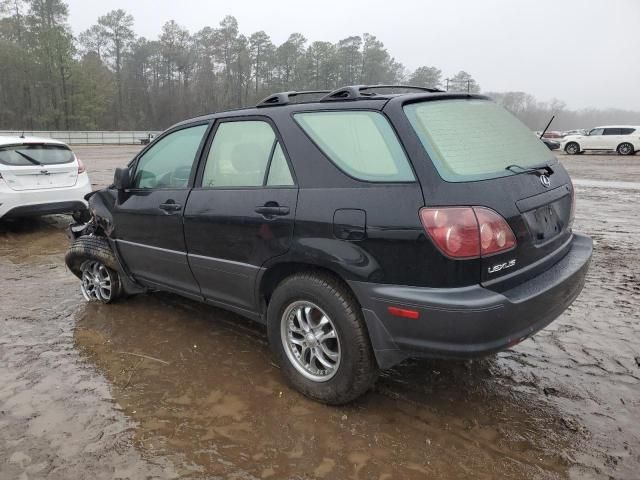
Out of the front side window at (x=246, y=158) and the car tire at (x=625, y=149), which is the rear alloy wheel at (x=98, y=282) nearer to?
the front side window at (x=246, y=158)

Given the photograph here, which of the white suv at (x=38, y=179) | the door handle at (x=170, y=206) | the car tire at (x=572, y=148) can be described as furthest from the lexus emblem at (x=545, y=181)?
the car tire at (x=572, y=148)

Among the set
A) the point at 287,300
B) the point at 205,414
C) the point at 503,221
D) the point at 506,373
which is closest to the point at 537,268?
the point at 503,221

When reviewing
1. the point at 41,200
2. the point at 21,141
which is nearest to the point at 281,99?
the point at 41,200

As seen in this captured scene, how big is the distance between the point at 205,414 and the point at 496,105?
2.75m

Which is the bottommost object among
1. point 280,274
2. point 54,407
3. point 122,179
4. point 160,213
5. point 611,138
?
point 54,407

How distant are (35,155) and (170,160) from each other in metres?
4.88

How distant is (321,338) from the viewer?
2.87m

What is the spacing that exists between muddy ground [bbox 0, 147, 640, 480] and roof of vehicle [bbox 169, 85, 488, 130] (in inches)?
69.0

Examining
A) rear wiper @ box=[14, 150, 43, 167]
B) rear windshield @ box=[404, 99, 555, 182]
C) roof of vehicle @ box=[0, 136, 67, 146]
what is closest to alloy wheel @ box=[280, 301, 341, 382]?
rear windshield @ box=[404, 99, 555, 182]

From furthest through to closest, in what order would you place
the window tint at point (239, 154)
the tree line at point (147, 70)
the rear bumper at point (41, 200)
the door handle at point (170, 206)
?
the tree line at point (147, 70), the rear bumper at point (41, 200), the door handle at point (170, 206), the window tint at point (239, 154)

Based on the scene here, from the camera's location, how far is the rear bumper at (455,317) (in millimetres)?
2350

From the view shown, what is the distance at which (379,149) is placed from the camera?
105 inches

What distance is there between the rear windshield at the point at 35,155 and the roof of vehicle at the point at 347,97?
5.34 meters

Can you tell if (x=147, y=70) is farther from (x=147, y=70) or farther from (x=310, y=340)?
(x=310, y=340)
